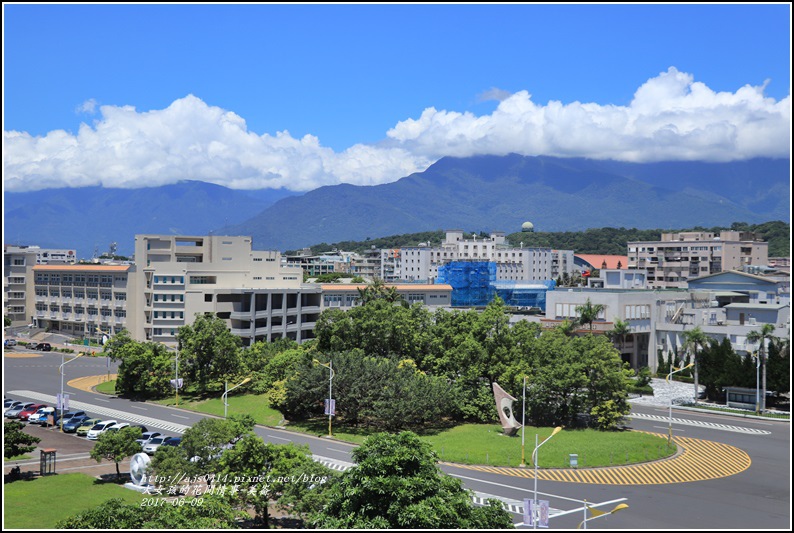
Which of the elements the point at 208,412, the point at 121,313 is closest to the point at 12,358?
the point at 121,313

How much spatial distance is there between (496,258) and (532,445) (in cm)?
13497

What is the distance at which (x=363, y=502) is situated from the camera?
71.6 feet

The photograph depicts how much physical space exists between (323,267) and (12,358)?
384 ft

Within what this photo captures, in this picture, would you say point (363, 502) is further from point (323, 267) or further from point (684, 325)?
point (323, 267)

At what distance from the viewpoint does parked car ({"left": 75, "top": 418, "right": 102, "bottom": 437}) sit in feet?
152

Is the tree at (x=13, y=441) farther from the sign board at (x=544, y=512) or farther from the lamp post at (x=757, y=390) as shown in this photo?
the lamp post at (x=757, y=390)

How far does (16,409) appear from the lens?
52.0 metres

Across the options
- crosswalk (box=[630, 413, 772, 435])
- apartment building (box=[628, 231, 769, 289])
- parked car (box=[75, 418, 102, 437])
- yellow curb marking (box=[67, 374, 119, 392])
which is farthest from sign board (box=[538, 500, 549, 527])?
apartment building (box=[628, 231, 769, 289])

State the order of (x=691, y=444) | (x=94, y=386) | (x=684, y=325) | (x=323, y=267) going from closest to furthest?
(x=691, y=444) < (x=94, y=386) < (x=684, y=325) < (x=323, y=267)

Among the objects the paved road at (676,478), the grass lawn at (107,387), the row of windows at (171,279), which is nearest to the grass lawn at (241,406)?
the paved road at (676,478)

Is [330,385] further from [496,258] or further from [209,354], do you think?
[496,258]

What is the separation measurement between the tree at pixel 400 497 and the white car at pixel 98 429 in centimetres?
2740

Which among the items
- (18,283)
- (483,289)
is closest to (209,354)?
(18,283)

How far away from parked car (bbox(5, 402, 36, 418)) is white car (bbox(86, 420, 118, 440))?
8415 mm
